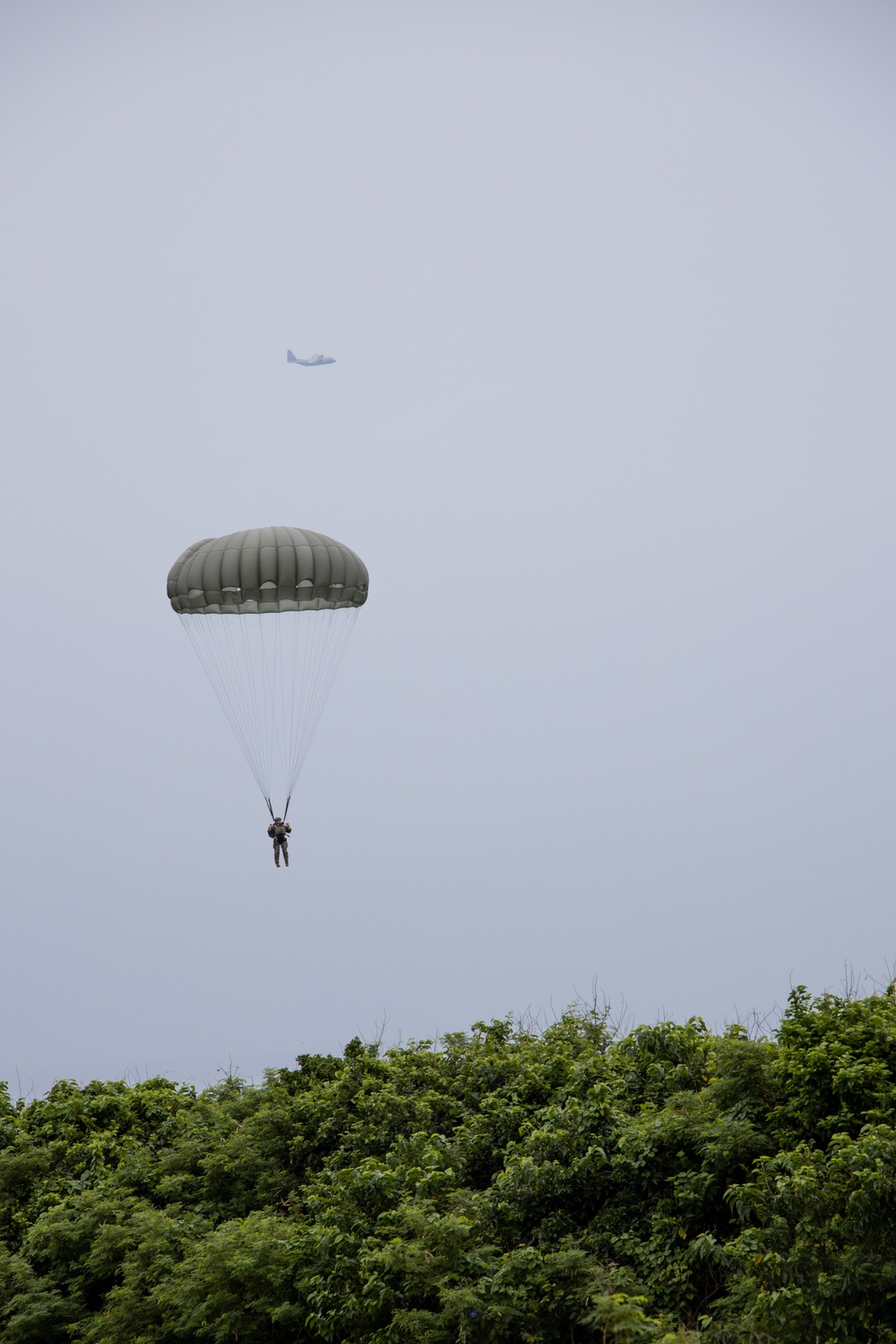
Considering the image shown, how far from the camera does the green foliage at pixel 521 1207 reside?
653 centimetres

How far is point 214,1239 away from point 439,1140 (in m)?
2.22

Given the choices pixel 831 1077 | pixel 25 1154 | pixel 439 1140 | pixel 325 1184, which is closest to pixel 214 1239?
pixel 325 1184

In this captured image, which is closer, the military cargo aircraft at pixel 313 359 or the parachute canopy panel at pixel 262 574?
the parachute canopy panel at pixel 262 574

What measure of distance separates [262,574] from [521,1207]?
9246 mm

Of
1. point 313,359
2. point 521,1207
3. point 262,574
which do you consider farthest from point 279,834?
point 313,359

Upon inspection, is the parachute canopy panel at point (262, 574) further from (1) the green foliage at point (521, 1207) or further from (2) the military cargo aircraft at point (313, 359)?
(2) the military cargo aircraft at point (313, 359)

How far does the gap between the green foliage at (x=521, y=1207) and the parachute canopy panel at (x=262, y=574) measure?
675 cm

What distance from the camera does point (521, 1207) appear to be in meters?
8.84

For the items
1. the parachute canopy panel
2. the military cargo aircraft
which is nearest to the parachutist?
the parachute canopy panel

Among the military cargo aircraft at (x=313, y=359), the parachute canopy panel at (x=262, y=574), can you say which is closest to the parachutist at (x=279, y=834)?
the parachute canopy panel at (x=262, y=574)

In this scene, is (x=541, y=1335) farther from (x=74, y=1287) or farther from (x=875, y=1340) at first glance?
(x=74, y=1287)

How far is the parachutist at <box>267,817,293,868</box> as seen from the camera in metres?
16.3

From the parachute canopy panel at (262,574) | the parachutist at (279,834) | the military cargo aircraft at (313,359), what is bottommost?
the parachutist at (279,834)

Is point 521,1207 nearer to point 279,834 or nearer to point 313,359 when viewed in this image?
point 279,834
